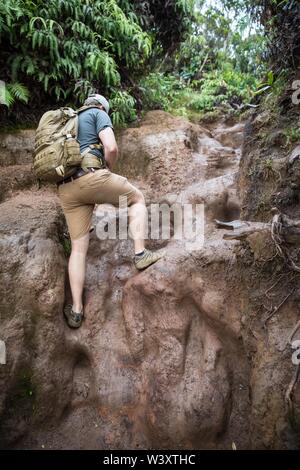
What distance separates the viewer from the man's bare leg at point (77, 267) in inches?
157

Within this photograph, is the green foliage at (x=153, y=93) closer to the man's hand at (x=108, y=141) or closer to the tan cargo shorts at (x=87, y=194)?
the man's hand at (x=108, y=141)

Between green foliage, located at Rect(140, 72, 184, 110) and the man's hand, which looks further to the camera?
green foliage, located at Rect(140, 72, 184, 110)

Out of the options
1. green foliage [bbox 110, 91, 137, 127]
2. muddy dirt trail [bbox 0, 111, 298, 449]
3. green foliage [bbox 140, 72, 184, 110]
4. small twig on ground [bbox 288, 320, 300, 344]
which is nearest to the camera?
small twig on ground [bbox 288, 320, 300, 344]

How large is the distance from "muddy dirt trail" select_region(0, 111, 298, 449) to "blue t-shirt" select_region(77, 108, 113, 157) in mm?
1235

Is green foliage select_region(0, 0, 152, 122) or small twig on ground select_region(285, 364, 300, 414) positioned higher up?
green foliage select_region(0, 0, 152, 122)

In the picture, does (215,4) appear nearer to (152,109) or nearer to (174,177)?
(152,109)

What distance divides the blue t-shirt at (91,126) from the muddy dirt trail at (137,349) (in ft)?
4.05

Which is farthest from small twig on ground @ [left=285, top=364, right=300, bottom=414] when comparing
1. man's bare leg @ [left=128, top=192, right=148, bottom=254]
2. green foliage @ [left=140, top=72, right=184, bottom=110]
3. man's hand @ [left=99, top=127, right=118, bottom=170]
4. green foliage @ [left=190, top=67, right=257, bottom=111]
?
green foliage @ [left=190, top=67, right=257, bottom=111]

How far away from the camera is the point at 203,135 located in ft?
22.9

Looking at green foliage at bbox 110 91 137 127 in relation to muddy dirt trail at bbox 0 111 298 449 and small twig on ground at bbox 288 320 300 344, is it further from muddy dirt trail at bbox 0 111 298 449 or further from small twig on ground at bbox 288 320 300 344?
small twig on ground at bbox 288 320 300 344

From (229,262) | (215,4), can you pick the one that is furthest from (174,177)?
(215,4)

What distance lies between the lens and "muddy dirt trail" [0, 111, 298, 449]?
346 centimetres

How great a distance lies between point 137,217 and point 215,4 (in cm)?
1147

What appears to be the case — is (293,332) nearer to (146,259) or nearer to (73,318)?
(146,259)
